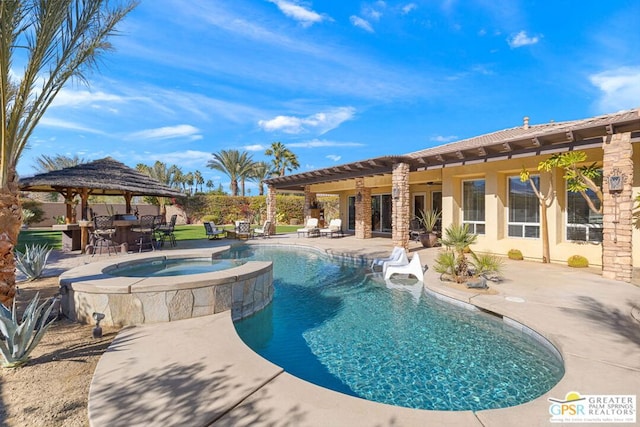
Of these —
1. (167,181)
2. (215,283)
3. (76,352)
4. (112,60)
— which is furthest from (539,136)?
(167,181)

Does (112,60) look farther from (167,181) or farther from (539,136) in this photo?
(167,181)

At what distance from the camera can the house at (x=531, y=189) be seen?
24.4ft

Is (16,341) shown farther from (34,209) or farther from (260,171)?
(260,171)

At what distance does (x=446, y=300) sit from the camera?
6.54 m

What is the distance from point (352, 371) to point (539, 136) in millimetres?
8555

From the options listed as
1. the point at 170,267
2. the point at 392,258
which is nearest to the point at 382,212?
the point at 392,258

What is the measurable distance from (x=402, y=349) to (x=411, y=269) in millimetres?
4042

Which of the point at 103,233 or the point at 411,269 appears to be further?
the point at 103,233

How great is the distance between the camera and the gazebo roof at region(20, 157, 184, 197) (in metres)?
11.3

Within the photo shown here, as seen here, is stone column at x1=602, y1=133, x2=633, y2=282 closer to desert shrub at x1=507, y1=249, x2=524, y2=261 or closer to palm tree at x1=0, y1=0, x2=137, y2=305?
desert shrub at x1=507, y1=249, x2=524, y2=261

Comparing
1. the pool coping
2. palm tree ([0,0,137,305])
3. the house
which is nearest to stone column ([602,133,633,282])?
the house

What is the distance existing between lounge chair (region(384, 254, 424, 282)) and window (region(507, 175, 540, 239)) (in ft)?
17.8

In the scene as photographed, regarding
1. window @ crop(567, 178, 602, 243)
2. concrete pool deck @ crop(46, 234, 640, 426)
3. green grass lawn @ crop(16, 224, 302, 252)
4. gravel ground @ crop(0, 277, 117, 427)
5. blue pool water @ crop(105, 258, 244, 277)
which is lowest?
Answer: gravel ground @ crop(0, 277, 117, 427)

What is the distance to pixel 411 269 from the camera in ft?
27.2
